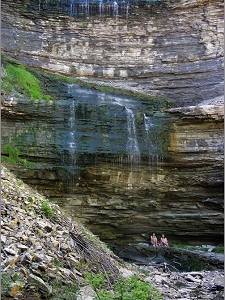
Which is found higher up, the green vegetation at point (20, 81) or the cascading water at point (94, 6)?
the cascading water at point (94, 6)

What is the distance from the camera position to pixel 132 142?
15195 millimetres

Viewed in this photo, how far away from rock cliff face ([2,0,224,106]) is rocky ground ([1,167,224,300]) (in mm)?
12013

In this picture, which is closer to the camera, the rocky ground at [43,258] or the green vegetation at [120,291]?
the rocky ground at [43,258]

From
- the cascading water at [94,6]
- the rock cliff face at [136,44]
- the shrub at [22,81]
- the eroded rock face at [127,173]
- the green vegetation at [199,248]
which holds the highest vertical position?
the cascading water at [94,6]

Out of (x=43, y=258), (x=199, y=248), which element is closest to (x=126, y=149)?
(x=199, y=248)

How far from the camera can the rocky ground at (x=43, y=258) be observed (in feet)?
14.7

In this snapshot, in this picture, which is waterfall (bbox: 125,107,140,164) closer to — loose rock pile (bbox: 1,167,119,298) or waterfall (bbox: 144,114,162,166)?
waterfall (bbox: 144,114,162,166)

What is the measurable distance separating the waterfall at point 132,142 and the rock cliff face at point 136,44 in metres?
3.74

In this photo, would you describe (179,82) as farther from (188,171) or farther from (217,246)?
(217,246)

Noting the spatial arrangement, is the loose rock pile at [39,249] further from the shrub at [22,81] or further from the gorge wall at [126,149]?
the shrub at [22,81]

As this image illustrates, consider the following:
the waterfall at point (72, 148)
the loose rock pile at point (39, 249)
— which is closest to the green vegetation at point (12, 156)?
the waterfall at point (72, 148)

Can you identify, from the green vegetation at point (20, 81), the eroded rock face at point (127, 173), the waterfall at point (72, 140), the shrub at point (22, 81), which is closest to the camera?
the eroded rock face at point (127, 173)

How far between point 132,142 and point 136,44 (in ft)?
23.3

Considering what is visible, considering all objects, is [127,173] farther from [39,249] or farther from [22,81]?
[39,249]
